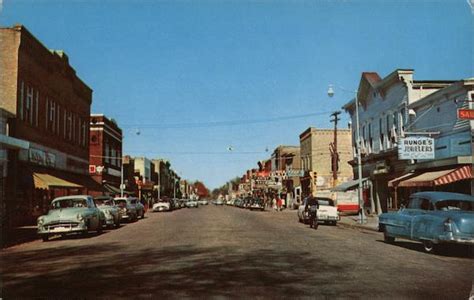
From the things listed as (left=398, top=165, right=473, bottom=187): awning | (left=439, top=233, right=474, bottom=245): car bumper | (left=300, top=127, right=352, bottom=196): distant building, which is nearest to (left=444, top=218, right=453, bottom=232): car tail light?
(left=439, top=233, right=474, bottom=245): car bumper

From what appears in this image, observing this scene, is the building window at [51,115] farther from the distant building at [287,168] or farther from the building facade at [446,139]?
the distant building at [287,168]

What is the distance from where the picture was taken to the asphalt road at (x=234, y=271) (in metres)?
8.68

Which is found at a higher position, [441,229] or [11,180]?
[11,180]

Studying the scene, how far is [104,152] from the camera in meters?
59.8

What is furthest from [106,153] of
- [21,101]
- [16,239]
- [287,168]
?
[16,239]

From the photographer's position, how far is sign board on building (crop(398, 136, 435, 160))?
90.7ft

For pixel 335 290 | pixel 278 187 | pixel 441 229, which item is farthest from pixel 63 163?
pixel 278 187

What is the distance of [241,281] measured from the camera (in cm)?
961

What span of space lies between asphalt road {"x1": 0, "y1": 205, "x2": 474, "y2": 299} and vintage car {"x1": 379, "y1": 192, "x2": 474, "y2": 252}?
0.51 meters

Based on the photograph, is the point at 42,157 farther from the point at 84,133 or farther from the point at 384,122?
the point at 384,122

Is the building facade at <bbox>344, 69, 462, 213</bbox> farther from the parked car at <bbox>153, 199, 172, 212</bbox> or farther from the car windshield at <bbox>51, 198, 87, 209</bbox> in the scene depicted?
the parked car at <bbox>153, 199, 172, 212</bbox>

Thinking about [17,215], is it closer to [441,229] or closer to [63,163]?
[63,163]

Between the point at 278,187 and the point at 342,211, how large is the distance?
3783cm

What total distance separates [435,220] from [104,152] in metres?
50.0
